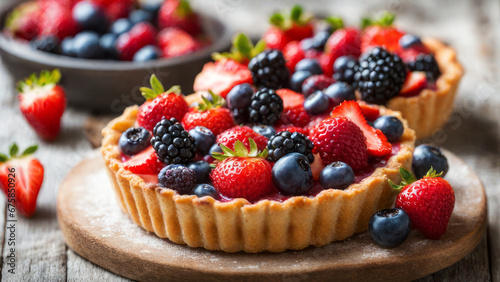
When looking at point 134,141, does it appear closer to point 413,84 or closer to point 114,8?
point 413,84

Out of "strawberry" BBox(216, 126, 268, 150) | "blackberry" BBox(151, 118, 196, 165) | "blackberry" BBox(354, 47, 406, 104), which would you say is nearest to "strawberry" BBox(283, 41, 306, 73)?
"blackberry" BBox(354, 47, 406, 104)

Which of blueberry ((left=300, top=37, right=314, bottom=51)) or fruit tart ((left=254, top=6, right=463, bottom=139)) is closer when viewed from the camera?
fruit tart ((left=254, top=6, right=463, bottom=139))

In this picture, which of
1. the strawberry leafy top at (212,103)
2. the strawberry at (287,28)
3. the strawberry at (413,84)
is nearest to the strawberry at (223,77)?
the strawberry leafy top at (212,103)

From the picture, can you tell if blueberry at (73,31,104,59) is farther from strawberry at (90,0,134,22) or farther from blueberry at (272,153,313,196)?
blueberry at (272,153,313,196)

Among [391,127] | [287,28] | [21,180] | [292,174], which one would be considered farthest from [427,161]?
[21,180]

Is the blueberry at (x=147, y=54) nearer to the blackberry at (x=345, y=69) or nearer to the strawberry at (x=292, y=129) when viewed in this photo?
the blackberry at (x=345, y=69)

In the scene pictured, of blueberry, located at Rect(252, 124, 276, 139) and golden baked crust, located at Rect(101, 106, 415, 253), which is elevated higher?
blueberry, located at Rect(252, 124, 276, 139)

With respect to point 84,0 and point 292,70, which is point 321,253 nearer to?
point 292,70
